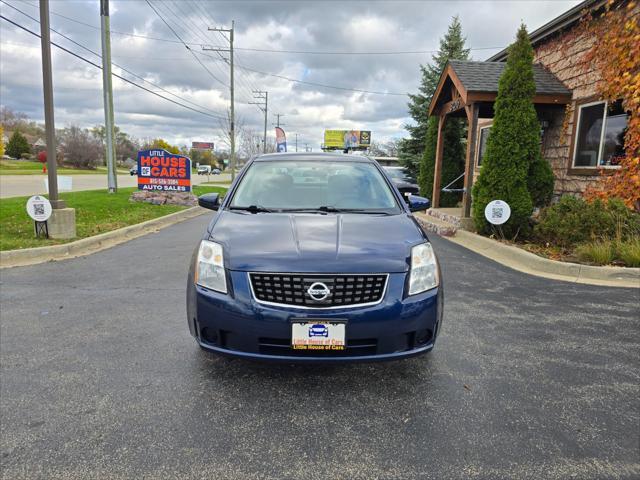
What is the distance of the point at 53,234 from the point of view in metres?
7.78

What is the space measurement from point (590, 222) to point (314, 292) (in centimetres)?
625

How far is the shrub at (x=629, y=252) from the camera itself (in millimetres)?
6031

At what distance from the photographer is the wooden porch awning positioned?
984 centimetres

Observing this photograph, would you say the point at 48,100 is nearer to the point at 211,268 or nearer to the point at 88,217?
the point at 88,217

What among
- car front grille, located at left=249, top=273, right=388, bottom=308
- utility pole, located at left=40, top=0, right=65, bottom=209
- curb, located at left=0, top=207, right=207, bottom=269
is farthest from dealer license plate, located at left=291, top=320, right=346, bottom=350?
utility pole, located at left=40, top=0, right=65, bottom=209

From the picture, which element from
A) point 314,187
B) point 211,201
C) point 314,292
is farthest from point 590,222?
point 314,292

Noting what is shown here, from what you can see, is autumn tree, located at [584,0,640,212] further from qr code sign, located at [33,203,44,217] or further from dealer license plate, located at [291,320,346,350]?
qr code sign, located at [33,203,44,217]

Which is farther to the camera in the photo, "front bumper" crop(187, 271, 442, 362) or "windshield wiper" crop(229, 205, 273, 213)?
"windshield wiper" crop(229, 205, 273, 213)

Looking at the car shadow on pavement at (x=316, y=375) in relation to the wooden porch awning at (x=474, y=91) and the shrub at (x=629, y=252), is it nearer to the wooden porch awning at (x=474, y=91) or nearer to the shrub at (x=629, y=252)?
the shrub at (x=629, y=252)

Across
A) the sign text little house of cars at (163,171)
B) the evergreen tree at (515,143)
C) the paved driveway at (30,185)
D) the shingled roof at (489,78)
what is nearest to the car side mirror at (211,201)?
the evergreen tree at (515,143)

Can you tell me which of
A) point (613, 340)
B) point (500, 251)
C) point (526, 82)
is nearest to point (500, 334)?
point (613, 340)

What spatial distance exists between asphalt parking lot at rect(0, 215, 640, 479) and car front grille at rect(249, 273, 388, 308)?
27.8 inches

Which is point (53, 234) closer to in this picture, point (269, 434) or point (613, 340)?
point (269, 434)

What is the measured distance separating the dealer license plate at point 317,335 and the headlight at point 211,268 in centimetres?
53
